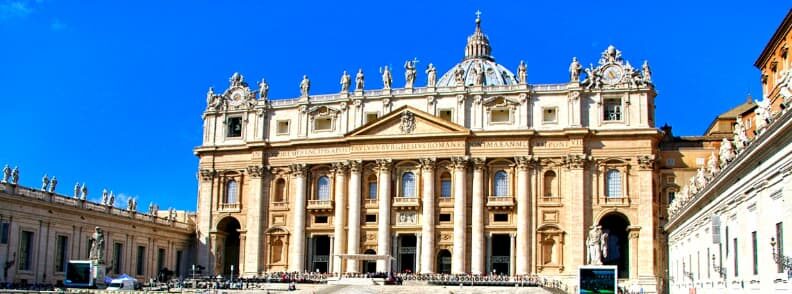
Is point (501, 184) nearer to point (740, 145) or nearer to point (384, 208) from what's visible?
point (384, 208)

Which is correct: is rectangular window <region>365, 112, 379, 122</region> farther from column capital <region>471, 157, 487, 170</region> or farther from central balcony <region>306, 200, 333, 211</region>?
column capital <region>471, 157, 487, 170</region>

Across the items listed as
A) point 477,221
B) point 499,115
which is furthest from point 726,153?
point 499,115

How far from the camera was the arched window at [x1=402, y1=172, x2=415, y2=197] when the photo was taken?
259 ft

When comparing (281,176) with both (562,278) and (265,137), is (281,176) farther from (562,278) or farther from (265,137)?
(562,278)

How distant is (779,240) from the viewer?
1053 inches

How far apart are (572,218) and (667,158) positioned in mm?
9496

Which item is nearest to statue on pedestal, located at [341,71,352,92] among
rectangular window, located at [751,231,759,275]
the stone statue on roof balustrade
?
the stone statue on roof balustrade

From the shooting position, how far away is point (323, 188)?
8181cm

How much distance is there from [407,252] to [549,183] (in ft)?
43.1

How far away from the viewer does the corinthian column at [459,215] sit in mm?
75500

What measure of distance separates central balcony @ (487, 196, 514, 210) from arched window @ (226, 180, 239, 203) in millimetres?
23257

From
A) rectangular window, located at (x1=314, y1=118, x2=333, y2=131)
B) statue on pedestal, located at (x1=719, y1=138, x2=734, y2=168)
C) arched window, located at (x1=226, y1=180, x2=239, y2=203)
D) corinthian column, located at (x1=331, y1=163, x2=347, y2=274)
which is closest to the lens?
statue on pedestal, located at (x1=719, y1=138, x2=734, y2=168)

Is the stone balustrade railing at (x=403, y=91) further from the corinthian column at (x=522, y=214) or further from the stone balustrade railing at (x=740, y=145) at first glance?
the stone balustrade railing at (x=740, y=145)

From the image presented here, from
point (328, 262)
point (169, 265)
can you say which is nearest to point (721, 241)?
point (328, 262)
